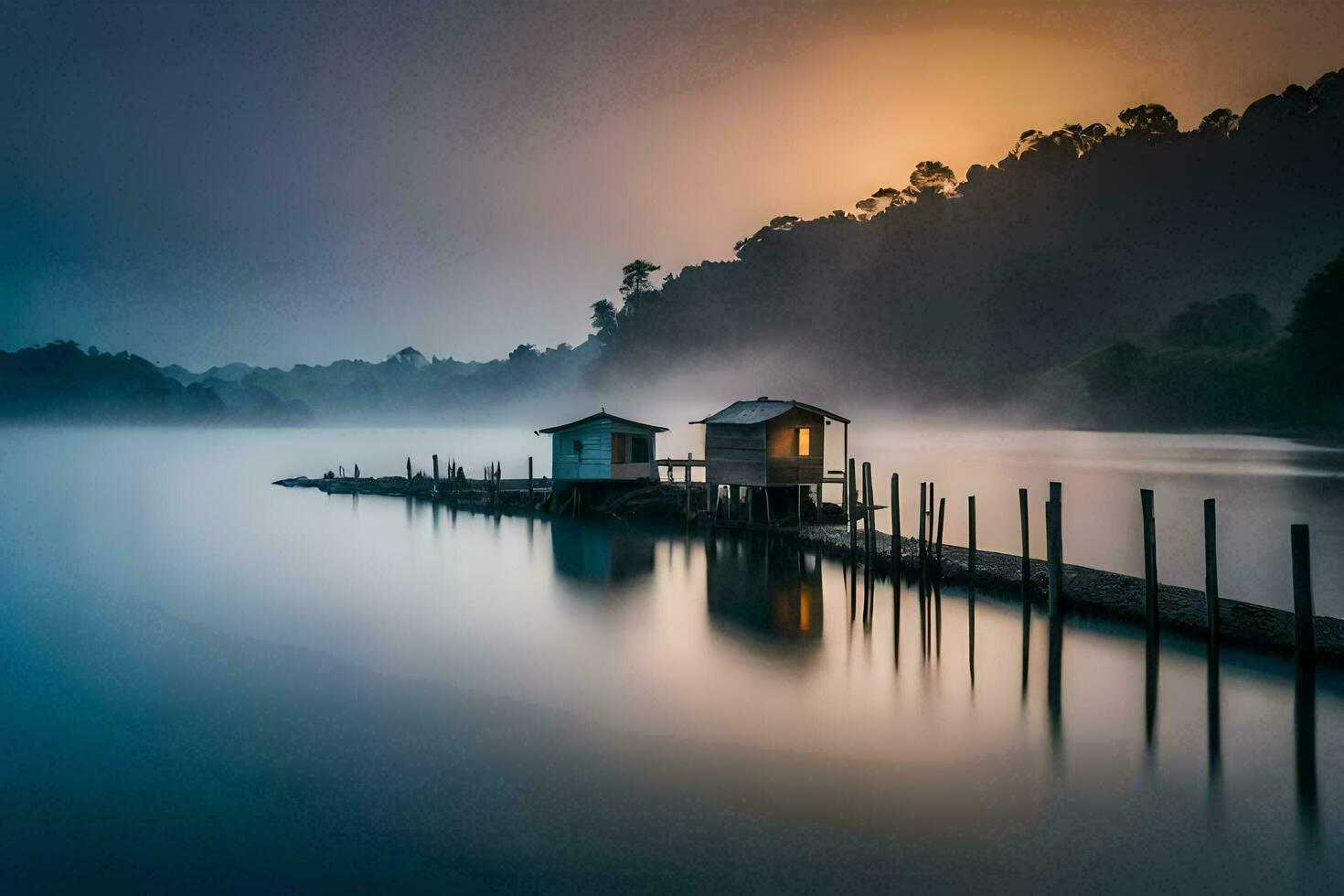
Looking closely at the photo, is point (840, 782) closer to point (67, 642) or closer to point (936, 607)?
point (936, 607)

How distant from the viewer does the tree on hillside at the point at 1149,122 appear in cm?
19188

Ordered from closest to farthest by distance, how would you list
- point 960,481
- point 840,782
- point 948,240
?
point 840,782, point 960,481, point 948,240

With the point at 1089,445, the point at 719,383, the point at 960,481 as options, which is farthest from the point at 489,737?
the point at 719,383

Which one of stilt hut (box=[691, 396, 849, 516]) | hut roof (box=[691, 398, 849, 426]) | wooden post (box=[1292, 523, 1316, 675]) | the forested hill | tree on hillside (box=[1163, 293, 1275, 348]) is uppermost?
the forested hill

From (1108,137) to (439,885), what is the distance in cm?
22314

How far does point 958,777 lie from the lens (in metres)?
13.6

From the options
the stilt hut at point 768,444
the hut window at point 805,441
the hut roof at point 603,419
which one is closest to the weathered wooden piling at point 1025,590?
the stilt hut at point 768,444

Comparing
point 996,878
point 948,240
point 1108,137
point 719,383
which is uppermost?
point 1108,137

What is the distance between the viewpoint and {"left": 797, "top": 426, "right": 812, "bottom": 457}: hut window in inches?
1436

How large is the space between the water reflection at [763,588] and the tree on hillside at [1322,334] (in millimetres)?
66728

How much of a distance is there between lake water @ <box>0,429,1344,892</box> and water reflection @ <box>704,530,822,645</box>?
188mm

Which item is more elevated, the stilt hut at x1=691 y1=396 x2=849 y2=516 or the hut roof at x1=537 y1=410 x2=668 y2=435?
the hut roof at x1=537 y1=410 x2=668 y2=435

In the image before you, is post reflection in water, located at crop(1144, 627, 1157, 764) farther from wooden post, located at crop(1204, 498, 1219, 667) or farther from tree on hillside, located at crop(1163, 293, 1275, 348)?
tree on hillside, located at crop(1163, 293, 1275, 348)

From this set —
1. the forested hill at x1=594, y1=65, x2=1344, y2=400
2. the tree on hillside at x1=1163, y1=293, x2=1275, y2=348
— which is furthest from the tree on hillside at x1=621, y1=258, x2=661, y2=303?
the tree on hillside at x1=1163, y1=293, x2=1275, y2=348
